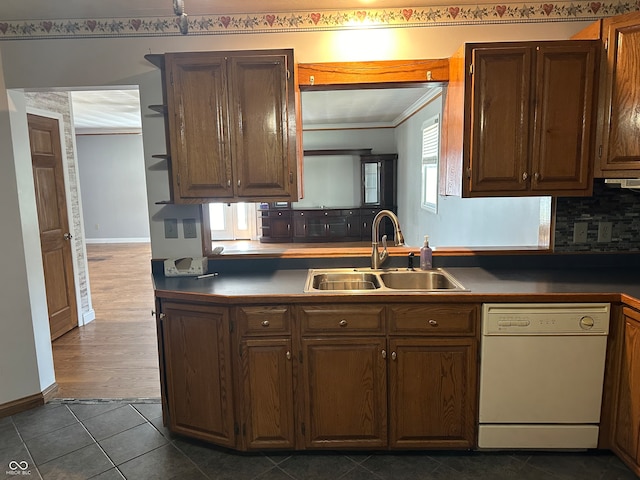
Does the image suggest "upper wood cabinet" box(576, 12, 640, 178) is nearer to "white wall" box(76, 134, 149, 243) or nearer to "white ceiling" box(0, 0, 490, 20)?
"white ceiling" box(0, 0, 490, 20)

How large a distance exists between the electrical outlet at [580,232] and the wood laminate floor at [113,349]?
112 inches

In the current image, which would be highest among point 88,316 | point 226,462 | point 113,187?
point 113,187

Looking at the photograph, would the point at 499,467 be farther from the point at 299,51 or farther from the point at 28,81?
the point at 28,81

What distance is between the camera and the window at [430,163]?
484cm

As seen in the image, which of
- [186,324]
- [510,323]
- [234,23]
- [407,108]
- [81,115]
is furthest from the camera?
[81,115]

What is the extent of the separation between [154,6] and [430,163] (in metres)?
3.76

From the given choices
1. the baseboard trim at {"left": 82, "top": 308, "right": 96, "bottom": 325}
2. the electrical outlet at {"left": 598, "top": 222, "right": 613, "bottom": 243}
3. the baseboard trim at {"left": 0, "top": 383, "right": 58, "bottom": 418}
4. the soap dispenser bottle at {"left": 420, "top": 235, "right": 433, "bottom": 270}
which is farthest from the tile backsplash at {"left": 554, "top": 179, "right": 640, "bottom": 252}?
the baseboard trim at {"left": 82, "top": 308, "right": 96, "bottom": 325}

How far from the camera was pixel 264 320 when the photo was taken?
203 centimetres

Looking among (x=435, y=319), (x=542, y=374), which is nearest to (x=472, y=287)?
(x=435, y=319)

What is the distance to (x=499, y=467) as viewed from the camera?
2027 millimetres

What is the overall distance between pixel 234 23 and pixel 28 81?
4.13ft

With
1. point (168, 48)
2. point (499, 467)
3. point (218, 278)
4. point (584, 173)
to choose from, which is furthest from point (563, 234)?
point (168, 48)

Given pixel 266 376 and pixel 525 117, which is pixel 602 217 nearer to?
pixel 525 117

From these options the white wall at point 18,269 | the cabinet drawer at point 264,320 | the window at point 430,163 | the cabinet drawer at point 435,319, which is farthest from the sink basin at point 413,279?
the window at point 430,163
